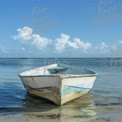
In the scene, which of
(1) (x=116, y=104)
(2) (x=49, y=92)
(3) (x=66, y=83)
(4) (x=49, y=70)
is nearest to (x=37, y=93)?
(2) (x=49, y=92)

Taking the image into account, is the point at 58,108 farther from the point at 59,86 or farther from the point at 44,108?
the point at 59,86

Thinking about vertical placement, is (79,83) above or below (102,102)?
above

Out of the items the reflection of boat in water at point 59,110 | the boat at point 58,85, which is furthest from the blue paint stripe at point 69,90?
the reflection of boat in water at point 59,110

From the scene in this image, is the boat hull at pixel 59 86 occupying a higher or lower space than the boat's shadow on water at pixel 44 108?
higher

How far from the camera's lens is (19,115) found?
11.2 meters

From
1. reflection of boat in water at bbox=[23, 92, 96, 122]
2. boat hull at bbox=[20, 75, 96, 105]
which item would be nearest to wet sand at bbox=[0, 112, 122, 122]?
reflection of boat in water at bbox=[23, 92, 96, 122]

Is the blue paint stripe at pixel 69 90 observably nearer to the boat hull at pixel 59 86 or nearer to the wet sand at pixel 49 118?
the boat hull at pixel 59 86

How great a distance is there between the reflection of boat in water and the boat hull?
0.99 ft

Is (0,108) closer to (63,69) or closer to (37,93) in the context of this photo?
(37,93)

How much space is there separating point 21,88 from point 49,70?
2111mm

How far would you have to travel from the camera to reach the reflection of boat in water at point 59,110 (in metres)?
10.7

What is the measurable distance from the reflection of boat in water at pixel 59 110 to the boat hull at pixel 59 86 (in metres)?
0.30

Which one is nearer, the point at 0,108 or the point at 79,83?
the point at 0,108

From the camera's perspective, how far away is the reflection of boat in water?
10695mm
